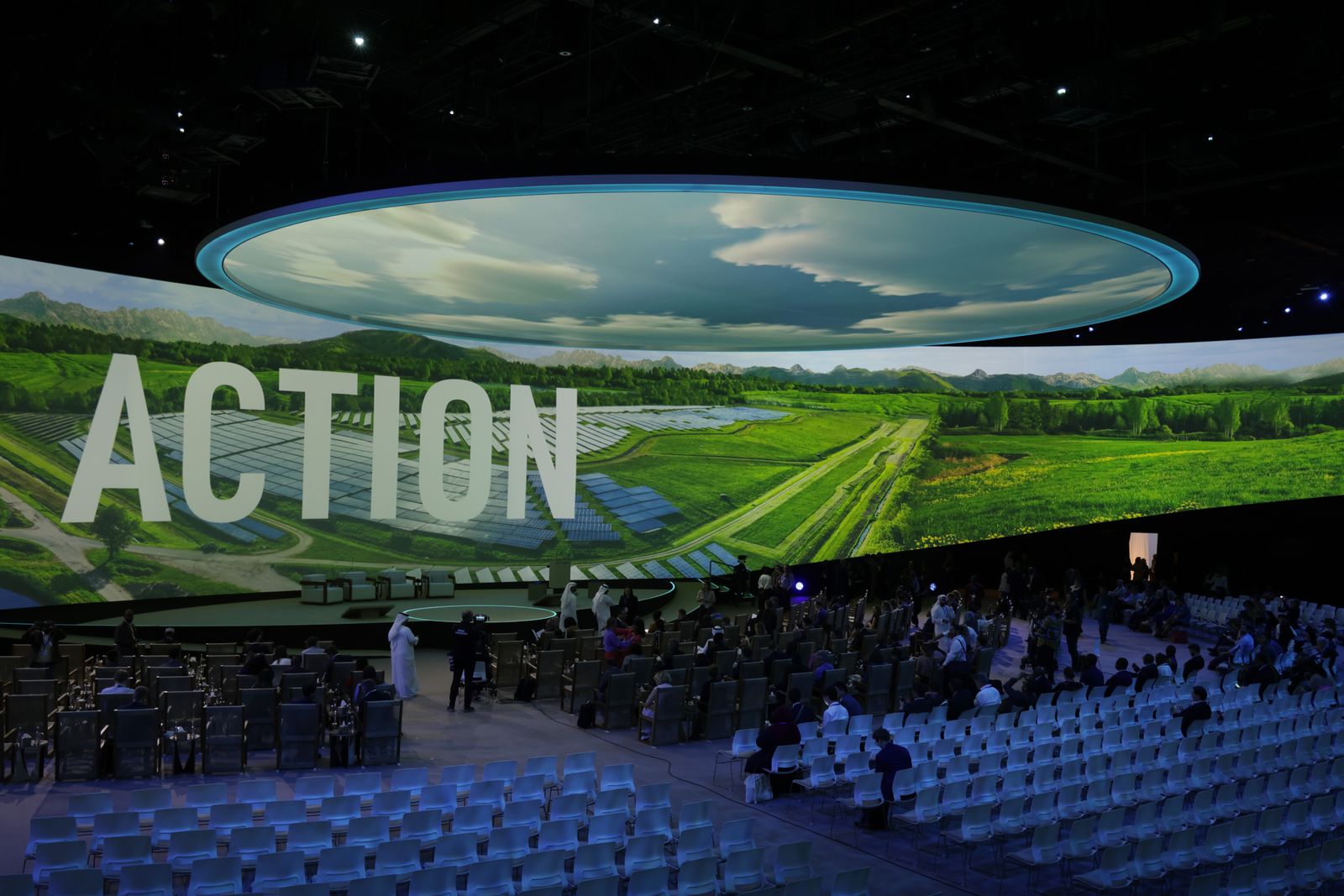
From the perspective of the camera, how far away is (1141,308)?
689 inches

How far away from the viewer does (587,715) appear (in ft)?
44.5

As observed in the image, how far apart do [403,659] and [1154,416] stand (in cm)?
2405

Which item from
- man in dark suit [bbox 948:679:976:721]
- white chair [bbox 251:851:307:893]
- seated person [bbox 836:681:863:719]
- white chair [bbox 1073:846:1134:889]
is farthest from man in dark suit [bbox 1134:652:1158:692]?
white chair [bbox 251:851:307:893]

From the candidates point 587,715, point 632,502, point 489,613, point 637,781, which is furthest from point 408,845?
point 632,502

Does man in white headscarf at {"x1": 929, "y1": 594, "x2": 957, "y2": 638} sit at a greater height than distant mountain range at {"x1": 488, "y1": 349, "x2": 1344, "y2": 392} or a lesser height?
lesser

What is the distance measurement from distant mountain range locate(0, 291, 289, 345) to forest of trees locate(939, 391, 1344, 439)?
20000mm

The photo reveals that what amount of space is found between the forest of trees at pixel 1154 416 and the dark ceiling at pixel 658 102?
10.2m

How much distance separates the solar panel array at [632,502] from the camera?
86.5 ft

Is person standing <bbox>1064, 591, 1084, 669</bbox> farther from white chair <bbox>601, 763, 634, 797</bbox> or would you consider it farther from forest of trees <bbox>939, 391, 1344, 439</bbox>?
forest of trees <bbox>939, 391, 1344, 439</bbox>

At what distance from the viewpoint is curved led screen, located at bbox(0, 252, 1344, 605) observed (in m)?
19.4

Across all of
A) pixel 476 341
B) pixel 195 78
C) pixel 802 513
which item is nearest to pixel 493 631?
pixel 476 341

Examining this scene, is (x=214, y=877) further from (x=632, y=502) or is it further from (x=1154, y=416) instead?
(x=1154, y=416)

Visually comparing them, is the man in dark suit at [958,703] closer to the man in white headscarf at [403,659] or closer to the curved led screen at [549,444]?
the man in white headscarf at [403,659]

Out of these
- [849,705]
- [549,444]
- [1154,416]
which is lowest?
[849,705]
